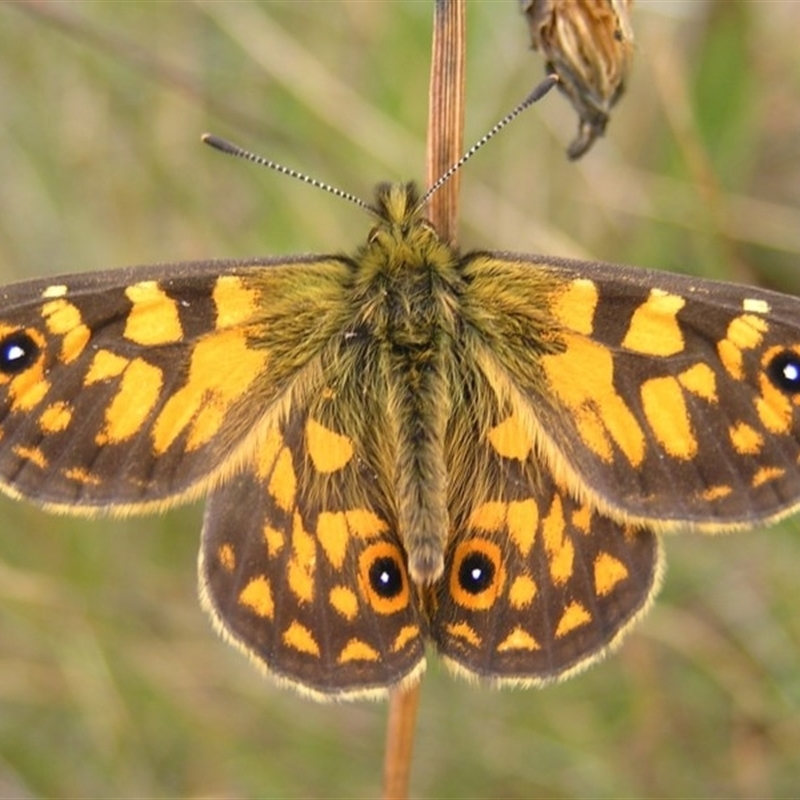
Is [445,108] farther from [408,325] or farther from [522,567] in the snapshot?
[522,567]

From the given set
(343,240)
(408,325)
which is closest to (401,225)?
(408,325)

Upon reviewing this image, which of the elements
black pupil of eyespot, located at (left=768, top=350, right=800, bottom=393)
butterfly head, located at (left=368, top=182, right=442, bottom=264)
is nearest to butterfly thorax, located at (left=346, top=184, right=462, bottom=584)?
butterfly head, located at (left=368, top=182, right=442, bottom=264)

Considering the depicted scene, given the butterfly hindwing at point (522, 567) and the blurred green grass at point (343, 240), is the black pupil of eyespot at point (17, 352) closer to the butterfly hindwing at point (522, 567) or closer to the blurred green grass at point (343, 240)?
the butterfly hindwing at point (522, 567)

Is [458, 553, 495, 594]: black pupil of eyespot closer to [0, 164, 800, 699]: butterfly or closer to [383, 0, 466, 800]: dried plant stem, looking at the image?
[0, 164, 800, 699]: butterfly

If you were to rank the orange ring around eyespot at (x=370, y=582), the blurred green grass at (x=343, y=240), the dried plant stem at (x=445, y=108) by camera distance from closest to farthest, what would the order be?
the dried plant stem at (x=445, y=108) → the orange ring around eyespot at (x=370, y=582) → the blurred green grass at (x=343, y=240)

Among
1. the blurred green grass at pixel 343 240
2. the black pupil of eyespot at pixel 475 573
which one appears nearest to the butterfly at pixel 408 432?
the black pupil of eyespot at pixel 475 573

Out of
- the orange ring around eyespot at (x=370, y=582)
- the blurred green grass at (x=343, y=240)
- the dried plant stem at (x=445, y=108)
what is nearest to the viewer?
the dried plant stem at (x=445, y=108)

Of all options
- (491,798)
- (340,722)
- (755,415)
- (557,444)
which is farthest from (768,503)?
(340,722)

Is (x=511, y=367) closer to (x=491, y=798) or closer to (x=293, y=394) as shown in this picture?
(x=293, y=394)
